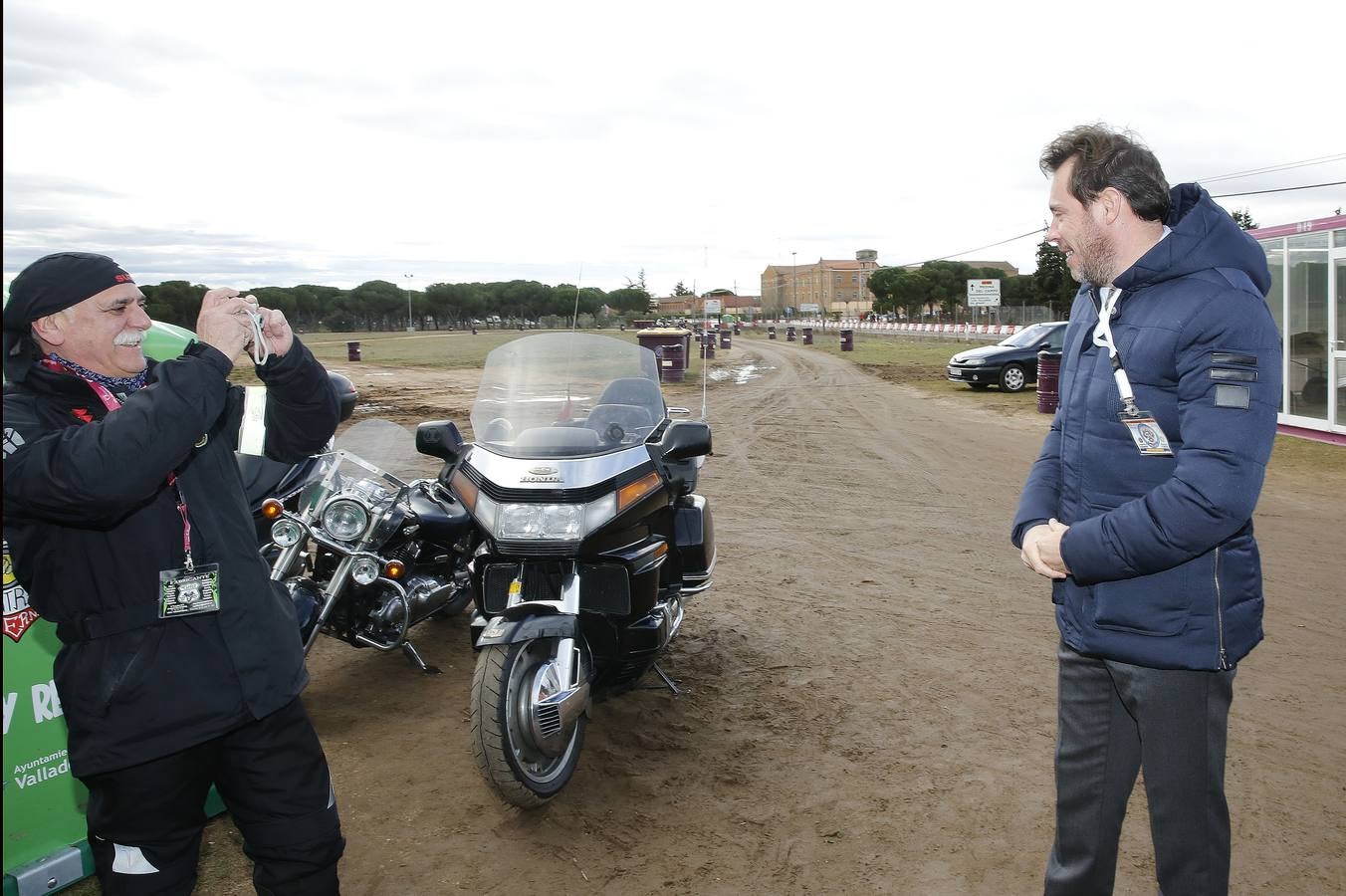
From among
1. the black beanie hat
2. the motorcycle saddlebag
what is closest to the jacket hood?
the black beanie hat

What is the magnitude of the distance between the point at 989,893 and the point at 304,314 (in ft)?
19.4

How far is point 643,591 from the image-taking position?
13.0ft

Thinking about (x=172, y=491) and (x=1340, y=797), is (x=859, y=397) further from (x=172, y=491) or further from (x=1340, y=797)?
(x=172, y=491)

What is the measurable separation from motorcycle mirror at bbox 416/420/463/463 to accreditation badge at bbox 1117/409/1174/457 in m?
3.01

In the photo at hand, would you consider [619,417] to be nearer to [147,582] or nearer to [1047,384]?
[147,582]

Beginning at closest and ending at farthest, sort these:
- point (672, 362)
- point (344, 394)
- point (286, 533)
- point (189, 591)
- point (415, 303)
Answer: point (189, 591) < point (286, 533) < point (344, 394) < point (415, 303) < point (672, 362)

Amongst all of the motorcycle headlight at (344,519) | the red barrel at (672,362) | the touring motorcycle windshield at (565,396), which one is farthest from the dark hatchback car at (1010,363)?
the motorcycle headlight at (344,519)

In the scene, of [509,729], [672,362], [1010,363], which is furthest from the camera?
[672,362]

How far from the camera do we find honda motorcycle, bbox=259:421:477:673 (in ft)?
14.5

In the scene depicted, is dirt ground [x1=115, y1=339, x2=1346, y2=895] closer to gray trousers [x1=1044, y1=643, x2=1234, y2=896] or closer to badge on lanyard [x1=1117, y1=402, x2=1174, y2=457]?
gray trousers [x1=1044, y1=643, x2=1234, y2=896]

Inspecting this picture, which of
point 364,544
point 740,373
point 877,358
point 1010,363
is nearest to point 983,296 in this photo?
point 877,358

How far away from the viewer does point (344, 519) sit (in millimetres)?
4449

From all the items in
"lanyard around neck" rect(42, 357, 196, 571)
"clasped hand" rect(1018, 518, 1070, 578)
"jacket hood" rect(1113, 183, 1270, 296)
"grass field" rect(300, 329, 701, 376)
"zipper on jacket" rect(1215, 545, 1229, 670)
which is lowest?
"zipper on jacket" rect(1215, 545, 1229, 670)

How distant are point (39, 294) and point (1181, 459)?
2579 millimetres
